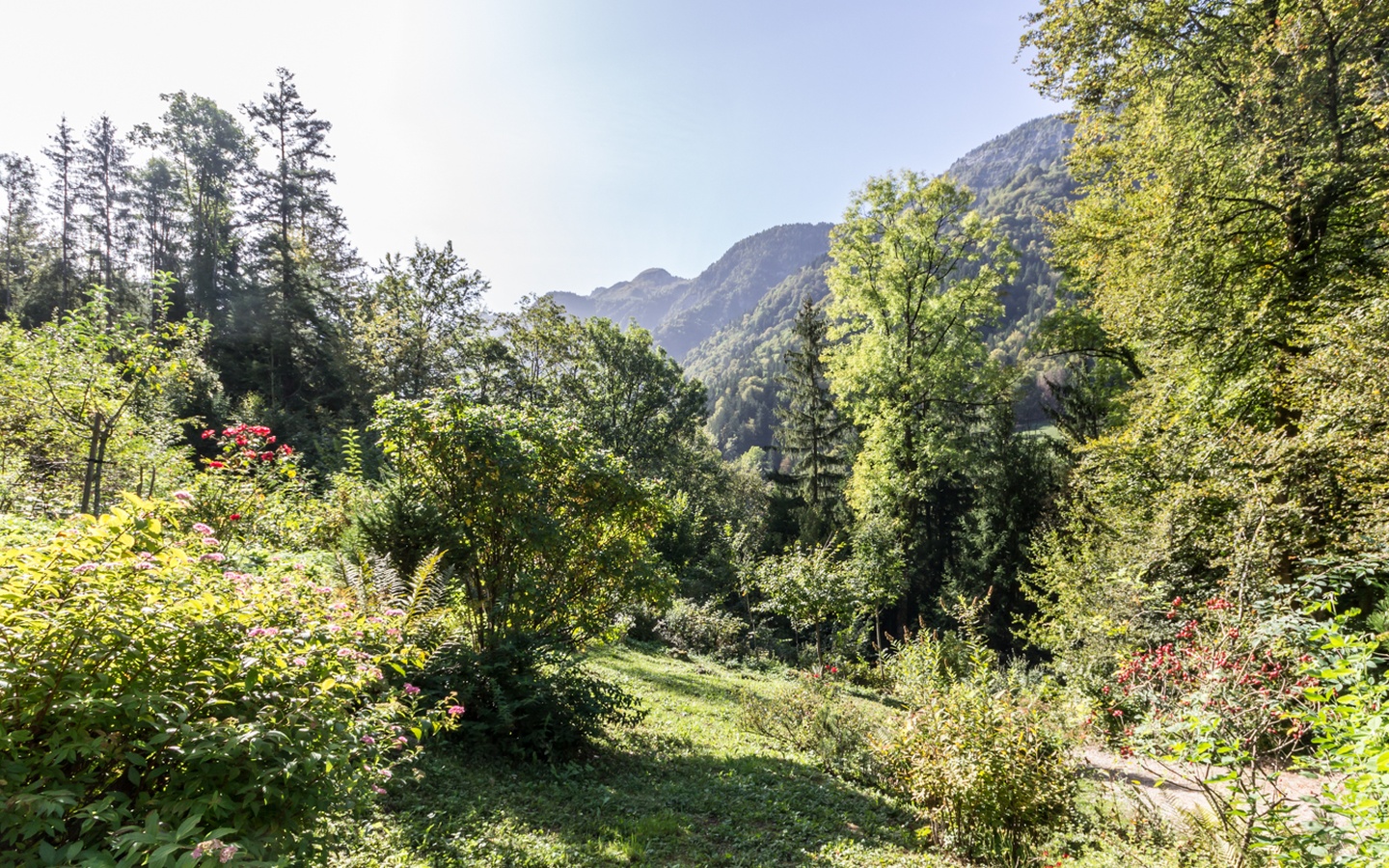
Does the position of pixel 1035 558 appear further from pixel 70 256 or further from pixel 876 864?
pixel 70 256

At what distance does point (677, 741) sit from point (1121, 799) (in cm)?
507

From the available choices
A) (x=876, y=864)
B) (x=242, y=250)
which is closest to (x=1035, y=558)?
(x=876, y=864)

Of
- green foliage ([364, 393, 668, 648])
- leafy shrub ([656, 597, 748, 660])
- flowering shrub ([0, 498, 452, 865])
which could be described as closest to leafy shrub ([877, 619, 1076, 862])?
green foliage ([364, 393, 668, 648])

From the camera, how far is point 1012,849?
16.0ft

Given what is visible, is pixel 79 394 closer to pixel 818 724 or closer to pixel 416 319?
pixel 818 724

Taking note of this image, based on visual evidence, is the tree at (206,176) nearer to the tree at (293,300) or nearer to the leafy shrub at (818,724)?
the tree at (293,300)

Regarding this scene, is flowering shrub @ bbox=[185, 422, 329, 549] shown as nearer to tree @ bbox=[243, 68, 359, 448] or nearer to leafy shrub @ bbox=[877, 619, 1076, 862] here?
leafy shrub @ bbox=[877, 619, 1076, 862]

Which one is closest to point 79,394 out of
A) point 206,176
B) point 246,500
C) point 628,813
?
point 246,500

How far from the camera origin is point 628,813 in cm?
490

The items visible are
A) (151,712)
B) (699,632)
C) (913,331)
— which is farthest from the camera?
(913,331)

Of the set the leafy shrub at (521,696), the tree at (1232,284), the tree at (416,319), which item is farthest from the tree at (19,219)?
the tree at (1232,284)

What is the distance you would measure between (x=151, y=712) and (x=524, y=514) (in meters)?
4.13

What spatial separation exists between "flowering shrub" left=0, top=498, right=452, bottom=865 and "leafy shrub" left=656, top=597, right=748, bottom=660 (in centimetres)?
1520

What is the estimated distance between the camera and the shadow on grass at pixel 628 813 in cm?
402
